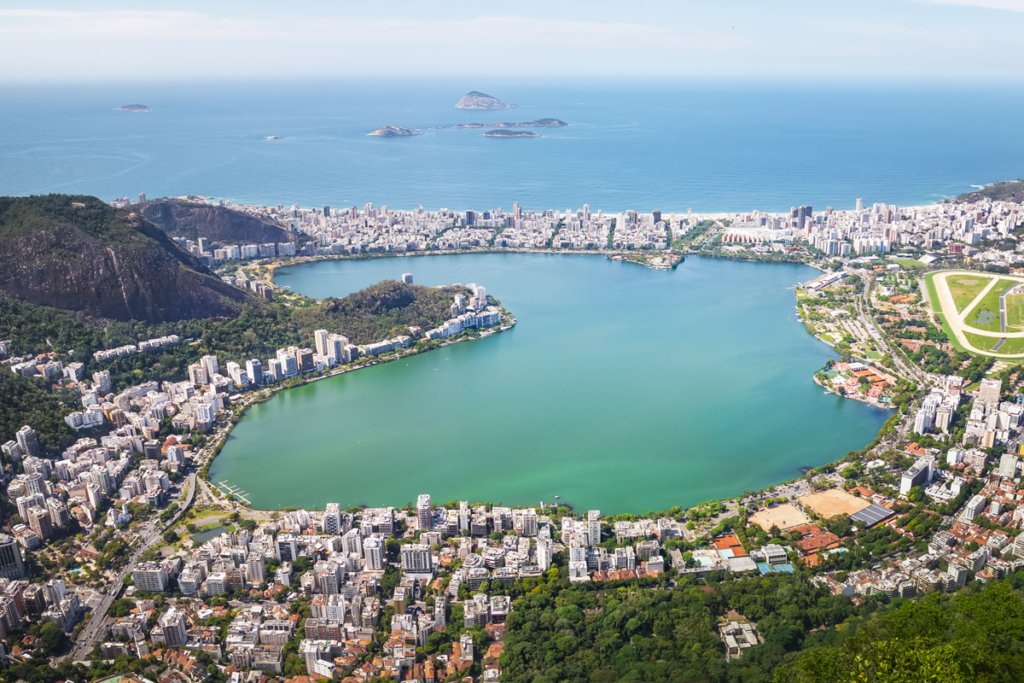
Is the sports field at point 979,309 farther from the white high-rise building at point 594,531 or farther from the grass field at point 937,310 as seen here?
the white high-rise building at point 594,531

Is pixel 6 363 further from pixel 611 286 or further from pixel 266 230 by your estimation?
pixel 611 286

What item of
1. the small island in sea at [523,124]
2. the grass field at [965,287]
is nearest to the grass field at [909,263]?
the grass field at [965,287]

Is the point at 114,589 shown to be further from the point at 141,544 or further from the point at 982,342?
the point at 982,342

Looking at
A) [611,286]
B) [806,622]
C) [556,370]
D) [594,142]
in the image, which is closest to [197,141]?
[594,142]

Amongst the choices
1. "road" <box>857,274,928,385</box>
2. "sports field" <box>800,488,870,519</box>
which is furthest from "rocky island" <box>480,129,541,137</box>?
"sports field" <box>800,488,870,519</box>

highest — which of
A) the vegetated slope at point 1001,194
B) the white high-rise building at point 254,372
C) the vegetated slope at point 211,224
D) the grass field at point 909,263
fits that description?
the vegetated slope at point 1001,194

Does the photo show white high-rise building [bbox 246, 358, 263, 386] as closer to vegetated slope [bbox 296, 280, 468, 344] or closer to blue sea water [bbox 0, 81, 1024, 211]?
vegetated slope [bbox 296, 280, 468, 344]
